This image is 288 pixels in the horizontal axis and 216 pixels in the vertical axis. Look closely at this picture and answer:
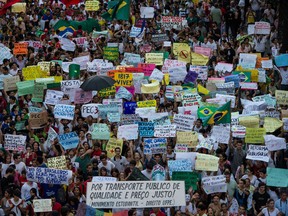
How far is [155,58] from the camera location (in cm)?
3142

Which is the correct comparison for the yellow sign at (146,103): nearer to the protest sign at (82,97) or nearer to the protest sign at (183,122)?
the protest sign at (183,122)

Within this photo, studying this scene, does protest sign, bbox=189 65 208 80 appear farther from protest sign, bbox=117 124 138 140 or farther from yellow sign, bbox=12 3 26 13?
yellow sign, bbox=12 3 26 13

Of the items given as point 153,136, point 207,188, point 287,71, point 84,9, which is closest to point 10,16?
point 84,9

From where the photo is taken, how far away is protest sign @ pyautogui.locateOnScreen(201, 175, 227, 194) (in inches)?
953

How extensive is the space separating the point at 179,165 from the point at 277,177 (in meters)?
1.82

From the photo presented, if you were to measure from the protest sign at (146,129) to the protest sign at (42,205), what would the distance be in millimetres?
3948

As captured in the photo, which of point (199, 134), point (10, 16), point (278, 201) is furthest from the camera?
point (10, 16)

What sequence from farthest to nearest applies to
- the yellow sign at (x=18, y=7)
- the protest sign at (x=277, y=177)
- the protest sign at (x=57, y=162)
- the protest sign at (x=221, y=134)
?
the yellow sign at (x=18, y=7), the protest sign at (x=221, y=134), the protest sign at (x=57, y=162), the protest sign at (x=277, y=177)

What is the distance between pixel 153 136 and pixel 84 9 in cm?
1142

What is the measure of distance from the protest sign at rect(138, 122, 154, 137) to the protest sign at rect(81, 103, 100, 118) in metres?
1.39

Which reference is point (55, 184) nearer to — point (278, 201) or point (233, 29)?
point (278, 201)

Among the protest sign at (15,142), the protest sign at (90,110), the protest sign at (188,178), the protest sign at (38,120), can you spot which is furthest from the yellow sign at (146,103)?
the protest sign at (188,178)

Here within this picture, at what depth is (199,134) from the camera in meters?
26.4

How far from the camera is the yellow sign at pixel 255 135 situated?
86.6 ft
